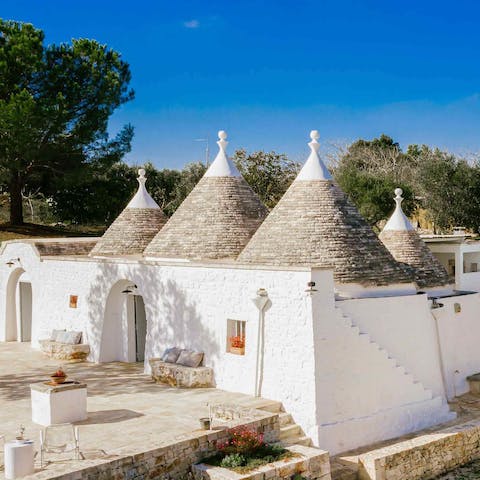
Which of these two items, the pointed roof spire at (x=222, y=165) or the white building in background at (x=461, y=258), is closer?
the pointed roof spire at (x=222, y=165)

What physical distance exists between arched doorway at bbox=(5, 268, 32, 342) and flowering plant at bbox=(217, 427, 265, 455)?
12462 mm

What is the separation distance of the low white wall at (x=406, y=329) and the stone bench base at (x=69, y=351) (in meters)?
7.60

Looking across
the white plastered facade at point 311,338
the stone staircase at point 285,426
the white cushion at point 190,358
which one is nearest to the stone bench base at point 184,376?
the white cushion at point 190,358

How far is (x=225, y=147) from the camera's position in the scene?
60.3ft

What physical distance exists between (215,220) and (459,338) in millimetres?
6751

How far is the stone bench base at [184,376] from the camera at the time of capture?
47.4 ft

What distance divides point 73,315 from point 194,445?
9.12m

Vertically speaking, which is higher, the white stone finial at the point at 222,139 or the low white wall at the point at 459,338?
the white stone finial at the point at 222,139

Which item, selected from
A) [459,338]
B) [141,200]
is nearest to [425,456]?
[459,338]

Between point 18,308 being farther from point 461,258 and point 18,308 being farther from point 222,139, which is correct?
point 461,258

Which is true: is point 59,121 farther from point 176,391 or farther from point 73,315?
point 176,391

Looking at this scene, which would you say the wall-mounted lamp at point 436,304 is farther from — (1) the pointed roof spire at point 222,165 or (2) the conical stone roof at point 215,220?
(1) the pointed roof spire at point 222,165

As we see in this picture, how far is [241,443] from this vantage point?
10.7 meters

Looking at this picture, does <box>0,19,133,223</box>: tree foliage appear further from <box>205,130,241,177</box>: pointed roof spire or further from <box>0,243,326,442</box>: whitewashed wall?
<box>205,130,241,177</box>: pointed roof spire
